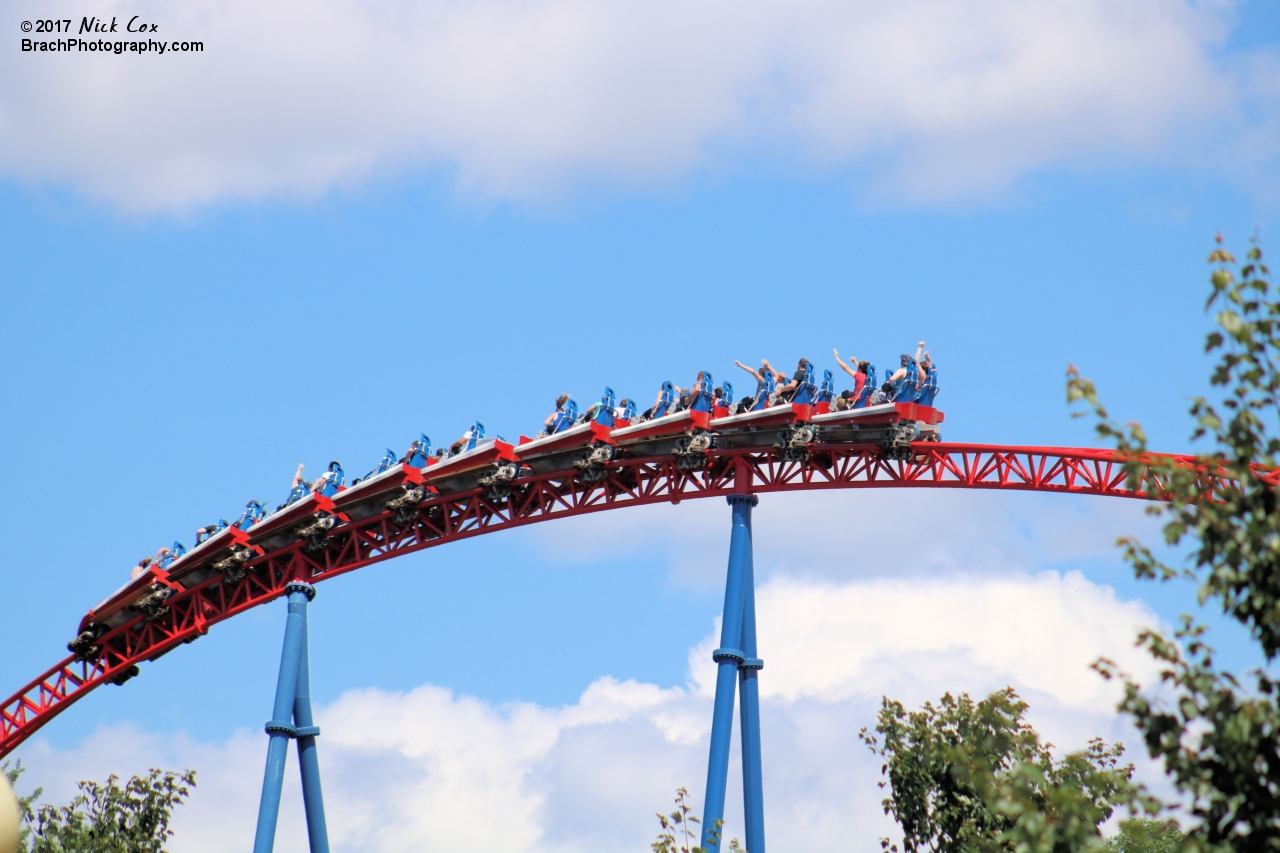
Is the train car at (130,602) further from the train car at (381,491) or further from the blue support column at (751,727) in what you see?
→ the blue support column at (751,727)

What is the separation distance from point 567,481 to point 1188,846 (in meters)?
17.3

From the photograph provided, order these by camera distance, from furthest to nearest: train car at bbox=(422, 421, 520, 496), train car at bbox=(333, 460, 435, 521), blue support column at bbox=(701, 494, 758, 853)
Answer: train car at bbox=(333, 460, 435, 521)
train car at bbox=(422, 421, 520, 496)
blue support column at bbox=(701, 494, 758, 853)

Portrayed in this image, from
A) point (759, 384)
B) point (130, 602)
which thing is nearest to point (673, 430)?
point (759, 384)

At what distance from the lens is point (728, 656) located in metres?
21.2

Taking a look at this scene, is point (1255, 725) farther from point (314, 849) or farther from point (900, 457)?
point (314, 849)

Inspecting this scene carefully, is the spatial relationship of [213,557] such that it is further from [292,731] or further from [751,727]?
[751,727]

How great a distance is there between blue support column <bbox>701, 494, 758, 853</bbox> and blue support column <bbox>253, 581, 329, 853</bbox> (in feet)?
22.7

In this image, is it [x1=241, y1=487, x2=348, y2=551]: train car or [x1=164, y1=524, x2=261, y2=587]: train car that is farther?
[x1=164, y1=524, x2=261, y2=587]: train car

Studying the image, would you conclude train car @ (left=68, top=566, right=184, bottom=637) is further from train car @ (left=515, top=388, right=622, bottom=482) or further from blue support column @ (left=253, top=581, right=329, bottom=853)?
train car @ (left=515, top=388, right=622, bottom=482)

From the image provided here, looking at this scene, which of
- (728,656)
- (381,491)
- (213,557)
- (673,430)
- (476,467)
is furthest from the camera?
(213,557)

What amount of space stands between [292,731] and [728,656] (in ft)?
23.5

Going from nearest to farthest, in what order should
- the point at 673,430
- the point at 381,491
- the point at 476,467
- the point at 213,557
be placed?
the point at 673,430, the point at 476,467, the point at 381,491, the point at 213,557

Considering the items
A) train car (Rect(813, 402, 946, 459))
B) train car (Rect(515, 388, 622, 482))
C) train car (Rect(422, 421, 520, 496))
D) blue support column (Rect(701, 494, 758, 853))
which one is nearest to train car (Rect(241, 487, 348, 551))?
train car (Rect(422, 421, 520, 496))

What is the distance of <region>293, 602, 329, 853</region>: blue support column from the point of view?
24.6 metres
